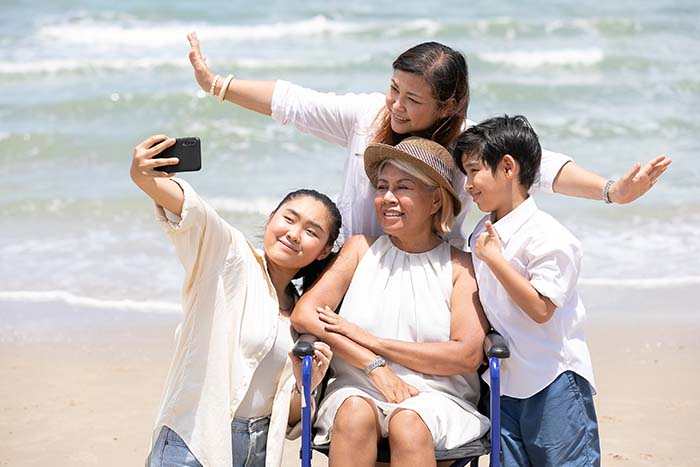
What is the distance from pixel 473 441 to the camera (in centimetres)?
336

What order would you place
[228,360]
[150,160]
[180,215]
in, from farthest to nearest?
[228,360] < [180,215] < [150,160]

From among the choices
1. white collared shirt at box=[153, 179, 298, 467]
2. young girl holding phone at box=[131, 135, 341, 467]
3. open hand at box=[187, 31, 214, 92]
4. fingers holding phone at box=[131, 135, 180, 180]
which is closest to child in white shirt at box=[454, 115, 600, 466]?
young girl holding phone at box=[131, 135, 341, 467]

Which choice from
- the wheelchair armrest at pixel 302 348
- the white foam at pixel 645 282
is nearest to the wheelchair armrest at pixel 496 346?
the wheelchair armrest at pixel 302 348

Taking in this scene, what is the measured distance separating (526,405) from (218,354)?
A: 97 centimetres

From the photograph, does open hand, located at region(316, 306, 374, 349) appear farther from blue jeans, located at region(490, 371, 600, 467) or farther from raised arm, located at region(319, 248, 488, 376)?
blue jeans, located at region(490, 371, 600, 467)

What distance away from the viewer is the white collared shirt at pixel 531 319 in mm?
3322

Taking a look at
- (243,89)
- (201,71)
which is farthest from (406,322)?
(201,71)

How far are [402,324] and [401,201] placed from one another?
0.39 meters

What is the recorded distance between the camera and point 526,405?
341 centimetres

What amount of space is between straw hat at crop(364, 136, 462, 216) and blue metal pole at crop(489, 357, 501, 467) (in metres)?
0.61

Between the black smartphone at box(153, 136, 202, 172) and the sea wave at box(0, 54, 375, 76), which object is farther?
the sea wave at box(0, 54, 375, 76)

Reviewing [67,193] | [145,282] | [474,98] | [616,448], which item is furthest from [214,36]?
[616,448]

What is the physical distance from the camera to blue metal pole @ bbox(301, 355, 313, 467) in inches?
127

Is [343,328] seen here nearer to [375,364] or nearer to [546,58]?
[375,364]
